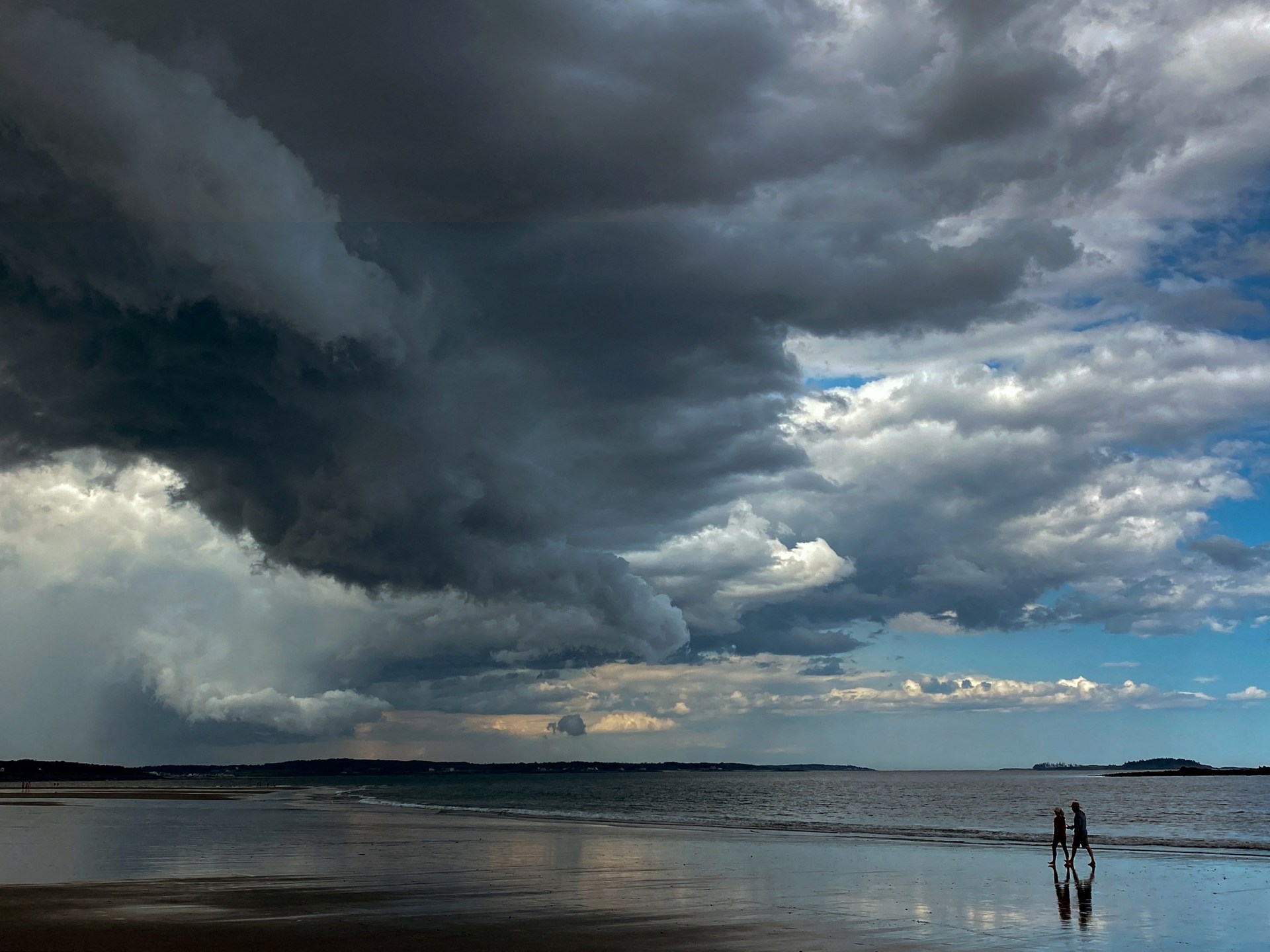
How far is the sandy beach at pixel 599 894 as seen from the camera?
22.3 meters

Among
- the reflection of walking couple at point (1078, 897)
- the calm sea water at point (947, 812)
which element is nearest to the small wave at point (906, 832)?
the calm sea water at point (947, 812)

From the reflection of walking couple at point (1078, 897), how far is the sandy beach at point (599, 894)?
15 cm

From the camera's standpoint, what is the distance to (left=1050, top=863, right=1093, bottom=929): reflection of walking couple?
1024 inches

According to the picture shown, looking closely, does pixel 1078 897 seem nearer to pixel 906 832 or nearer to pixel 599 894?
pixel 599 894

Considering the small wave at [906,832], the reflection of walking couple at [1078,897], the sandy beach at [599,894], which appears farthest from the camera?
the small wave at [906,832]

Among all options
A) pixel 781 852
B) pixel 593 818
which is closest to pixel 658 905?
pixel 781 852

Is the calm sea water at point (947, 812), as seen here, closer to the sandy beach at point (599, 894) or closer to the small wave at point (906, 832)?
the small wave at point (906, 832)

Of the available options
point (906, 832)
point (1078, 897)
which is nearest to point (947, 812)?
point (906, 832)

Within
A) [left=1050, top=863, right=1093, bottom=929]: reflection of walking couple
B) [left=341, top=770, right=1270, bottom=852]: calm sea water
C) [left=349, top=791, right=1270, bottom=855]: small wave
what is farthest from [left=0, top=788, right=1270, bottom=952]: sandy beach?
[left=341, top=770, right=1270, bottom=852]: calm sea water

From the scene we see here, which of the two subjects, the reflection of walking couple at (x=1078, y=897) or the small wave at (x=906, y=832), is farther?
the small wave at (x=906, y=832)

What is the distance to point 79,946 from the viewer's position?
20484 mm

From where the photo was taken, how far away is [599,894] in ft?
97.0

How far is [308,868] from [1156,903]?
2780cm

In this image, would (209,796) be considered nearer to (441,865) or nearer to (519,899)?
(441,865)
